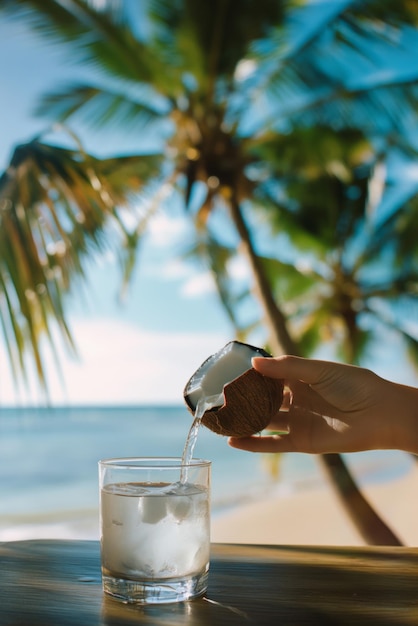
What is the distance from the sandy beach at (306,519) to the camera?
27.7 feet

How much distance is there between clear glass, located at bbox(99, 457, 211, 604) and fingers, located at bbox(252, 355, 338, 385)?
146 mm

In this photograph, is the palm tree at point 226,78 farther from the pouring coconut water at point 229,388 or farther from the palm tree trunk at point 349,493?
the pouring coconut water at point 229,388

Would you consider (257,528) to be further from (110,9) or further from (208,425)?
(208,425)

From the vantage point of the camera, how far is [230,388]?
2.95 ft

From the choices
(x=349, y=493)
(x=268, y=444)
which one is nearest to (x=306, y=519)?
(x=349, y=493)

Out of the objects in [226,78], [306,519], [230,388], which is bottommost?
[306,519]

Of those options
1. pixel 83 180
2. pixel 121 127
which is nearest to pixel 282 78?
pixel 121 127

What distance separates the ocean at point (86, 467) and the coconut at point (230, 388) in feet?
9.28

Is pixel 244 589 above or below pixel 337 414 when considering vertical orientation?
below

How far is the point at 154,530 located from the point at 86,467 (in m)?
15.3

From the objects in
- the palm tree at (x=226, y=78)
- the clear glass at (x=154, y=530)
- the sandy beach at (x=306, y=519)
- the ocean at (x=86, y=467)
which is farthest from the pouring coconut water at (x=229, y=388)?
the sandy beach at (x=306, y=519)

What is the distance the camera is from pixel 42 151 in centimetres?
218

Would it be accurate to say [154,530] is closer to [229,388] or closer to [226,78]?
[229,388]

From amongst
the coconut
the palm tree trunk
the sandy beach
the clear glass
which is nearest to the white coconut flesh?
the coconut
